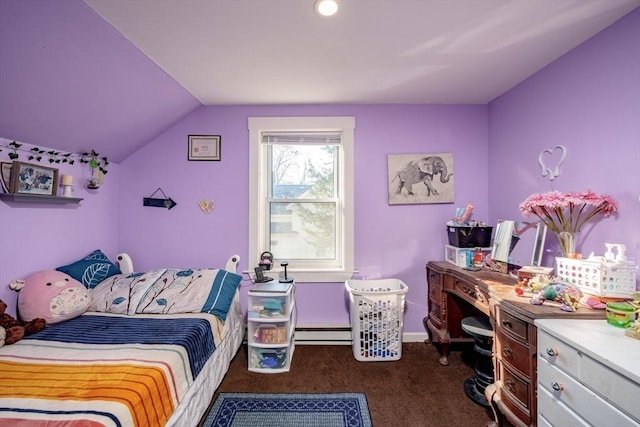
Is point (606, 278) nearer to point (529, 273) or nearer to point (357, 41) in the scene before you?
point (529, 273)

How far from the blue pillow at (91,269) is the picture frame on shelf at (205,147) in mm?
1202

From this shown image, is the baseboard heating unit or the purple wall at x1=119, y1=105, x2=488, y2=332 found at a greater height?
the purple wall at x1=119, y1=105, x2=488, y2=332

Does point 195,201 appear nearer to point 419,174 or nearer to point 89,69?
point 89,69

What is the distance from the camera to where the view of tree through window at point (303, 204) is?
9.57 feet

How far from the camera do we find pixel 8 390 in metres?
1.21

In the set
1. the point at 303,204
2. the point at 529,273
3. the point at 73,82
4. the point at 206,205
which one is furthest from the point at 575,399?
the point at 73,82

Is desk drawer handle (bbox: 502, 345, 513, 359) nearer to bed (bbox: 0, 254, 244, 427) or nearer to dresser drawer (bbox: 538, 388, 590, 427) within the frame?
dresser drawer (bbox: 538, 388, 590, 427)

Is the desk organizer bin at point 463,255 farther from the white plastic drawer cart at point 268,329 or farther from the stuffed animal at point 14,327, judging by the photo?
the stuffed animal at point 14,327

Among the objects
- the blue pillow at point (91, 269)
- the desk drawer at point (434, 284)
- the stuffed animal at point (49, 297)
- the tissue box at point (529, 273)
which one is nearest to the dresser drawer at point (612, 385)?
the tissue box at point (529, 273)

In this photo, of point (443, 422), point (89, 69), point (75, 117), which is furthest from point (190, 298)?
point (443, 422)

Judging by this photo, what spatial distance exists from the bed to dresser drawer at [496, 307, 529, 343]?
1829 mm

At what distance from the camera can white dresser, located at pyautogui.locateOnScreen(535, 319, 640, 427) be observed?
95 centimetres

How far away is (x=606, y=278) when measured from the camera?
1.42 metres

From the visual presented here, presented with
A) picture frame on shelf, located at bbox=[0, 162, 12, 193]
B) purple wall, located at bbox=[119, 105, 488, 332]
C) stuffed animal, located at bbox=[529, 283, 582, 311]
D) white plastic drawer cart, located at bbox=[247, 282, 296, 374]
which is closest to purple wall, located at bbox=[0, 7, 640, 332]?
purple wall, located at bbox=[119, 105, 488, 332]
